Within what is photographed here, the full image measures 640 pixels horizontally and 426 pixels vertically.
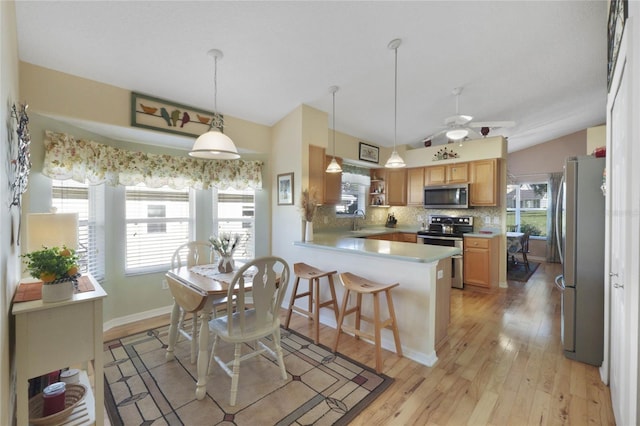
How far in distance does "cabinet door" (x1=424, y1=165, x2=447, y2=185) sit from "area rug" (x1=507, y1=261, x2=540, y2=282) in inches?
88.4

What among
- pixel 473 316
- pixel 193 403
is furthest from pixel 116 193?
pixel 473 316

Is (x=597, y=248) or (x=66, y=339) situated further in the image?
(x=597, y=248)

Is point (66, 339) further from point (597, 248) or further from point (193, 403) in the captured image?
point (597, 248)

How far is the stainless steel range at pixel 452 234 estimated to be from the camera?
4484 mm

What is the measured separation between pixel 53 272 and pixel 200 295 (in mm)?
822

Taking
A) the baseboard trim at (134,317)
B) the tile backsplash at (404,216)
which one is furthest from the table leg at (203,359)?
the tile backsplash at (404,216)

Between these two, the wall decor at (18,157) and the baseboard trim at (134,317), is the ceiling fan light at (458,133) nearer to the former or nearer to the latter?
the wall decor at (18,157)

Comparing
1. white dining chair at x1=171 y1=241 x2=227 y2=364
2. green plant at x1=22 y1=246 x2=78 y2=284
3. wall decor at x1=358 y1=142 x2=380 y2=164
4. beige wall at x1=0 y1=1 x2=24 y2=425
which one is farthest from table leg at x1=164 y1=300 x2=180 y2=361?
wall decor at x1=358 y1=142 x2=380 y2=164

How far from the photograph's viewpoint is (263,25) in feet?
7.04

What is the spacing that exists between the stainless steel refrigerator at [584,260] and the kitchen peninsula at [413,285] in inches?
37.1

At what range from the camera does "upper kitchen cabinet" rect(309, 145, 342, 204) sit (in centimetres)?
363

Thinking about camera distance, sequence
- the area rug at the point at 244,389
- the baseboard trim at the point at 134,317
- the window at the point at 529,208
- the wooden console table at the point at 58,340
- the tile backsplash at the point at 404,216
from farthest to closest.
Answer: the window at the point at 529,208 < the tile backsplash at the point at 404,216 < the baseboard trim at the point at 134,317 < the area rug at the point at 244,389 < the wooden console table at the point at 58,340

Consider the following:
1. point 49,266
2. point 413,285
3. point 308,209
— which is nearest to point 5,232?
point 49,266

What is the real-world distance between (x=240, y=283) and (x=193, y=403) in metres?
0.87
